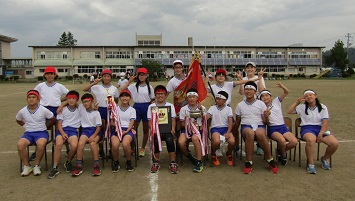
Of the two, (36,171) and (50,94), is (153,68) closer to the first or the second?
(50,94)

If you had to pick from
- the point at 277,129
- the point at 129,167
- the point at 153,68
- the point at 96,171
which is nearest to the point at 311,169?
the point at 277,129

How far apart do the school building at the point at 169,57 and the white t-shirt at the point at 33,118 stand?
208 feet

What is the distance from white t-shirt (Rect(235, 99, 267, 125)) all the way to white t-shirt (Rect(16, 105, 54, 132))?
11.4 feet

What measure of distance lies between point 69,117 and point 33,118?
591 millimetres

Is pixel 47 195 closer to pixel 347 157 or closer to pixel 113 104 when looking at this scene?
pixel 113 104

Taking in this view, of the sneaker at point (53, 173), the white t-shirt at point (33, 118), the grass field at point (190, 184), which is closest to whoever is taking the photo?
the grass field at point (190, 184)

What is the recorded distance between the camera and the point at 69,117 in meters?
5.60

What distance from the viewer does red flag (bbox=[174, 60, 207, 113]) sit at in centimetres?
610

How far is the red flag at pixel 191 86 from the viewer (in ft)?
20.0

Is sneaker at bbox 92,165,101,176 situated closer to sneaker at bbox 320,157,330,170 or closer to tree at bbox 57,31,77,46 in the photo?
sneaker at bbox 320,157,330,170

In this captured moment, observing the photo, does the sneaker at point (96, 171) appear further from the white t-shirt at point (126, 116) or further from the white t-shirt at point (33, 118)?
the white t-shirt at point (33, 118)

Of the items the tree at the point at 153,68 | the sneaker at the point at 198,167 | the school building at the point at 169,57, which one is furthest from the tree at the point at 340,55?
the sneaker at the point at 198,167

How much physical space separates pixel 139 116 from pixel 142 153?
0.77m

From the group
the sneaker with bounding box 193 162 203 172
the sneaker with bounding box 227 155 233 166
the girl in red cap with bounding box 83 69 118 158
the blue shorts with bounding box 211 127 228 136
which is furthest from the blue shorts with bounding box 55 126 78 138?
the sneaker with bounding box 227 155 233 166
